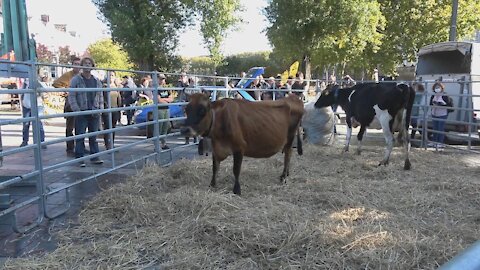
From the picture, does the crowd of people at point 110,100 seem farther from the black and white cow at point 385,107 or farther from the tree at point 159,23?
the tree at point 159,23

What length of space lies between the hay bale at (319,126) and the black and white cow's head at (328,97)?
0.99 ft

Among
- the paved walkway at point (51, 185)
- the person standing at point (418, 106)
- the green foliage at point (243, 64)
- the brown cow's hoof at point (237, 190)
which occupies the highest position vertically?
the green foliage at point (243, 64)

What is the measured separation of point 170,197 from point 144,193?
1.71 feet

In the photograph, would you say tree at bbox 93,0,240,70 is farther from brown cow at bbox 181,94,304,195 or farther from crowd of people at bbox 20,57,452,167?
brown cow at bbox 181,94,304,195

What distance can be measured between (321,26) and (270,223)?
665 inches

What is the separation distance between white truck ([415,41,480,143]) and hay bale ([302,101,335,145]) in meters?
2.24

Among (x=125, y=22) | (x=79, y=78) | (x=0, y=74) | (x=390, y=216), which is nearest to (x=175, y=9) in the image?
(x=125, y=22)

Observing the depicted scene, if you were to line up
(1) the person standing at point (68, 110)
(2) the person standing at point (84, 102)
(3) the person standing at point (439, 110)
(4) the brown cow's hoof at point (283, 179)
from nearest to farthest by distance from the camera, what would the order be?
(4) the brown cow's hoof at point (283, 179) < (2) the person standing at point (84, 102) < (1) the person standing at point (68, 110) < (3) the person standing at point (439, 110)

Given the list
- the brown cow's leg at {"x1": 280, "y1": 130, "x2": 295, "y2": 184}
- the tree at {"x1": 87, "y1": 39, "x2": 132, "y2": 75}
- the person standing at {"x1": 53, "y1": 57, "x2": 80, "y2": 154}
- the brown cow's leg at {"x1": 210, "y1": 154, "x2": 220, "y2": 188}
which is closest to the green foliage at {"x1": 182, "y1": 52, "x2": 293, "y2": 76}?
the tree at {"x1": 87, "y1": 39, "x2": 132, "y2": 75}

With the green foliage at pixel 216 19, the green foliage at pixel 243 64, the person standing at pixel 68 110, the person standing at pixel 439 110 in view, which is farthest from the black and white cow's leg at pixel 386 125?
the green foliage at pixel 243 64

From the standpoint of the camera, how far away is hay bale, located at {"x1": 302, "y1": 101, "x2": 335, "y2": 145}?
9.69 metres

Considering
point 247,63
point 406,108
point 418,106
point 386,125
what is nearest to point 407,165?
point 386,125

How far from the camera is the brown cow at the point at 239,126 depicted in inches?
193

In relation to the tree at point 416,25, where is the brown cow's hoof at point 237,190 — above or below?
below
